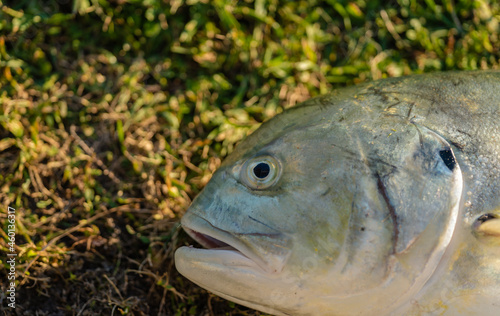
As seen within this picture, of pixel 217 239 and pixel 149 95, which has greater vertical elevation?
pixel 149 95

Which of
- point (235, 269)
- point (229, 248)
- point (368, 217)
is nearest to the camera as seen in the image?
point (368, 217)

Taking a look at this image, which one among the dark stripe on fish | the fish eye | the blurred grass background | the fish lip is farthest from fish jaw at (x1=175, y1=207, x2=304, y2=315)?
the blurred grass background

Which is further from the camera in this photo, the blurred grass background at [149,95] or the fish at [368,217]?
the blurred grass background at [149,95]

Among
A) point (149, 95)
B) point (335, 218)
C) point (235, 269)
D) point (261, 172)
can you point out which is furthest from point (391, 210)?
point (149, 95)

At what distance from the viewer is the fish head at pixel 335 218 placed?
2334 millimetres

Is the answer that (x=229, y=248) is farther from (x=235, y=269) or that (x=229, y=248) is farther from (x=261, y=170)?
(x=261, y=170)

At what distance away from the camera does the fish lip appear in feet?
8.00

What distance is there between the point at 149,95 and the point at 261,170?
171 centimetres

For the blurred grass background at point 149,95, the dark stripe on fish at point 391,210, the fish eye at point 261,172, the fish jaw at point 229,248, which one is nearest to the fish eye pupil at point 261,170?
the fish eye at point 261,172

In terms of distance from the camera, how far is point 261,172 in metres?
2.53

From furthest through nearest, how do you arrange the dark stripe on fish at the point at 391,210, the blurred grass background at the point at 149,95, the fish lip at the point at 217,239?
the blurred grass background at the point at 149,95 < the fish lip at the point at 217,239 < the dark stripe on fish at the point at 391,210

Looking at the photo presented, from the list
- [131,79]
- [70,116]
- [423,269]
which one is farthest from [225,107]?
[423,269]

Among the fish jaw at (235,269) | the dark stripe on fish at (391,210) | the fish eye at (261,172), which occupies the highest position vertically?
the fish eye at (261,172)

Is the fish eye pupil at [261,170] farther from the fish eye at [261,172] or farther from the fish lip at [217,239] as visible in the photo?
the fish lip at [217,239]
